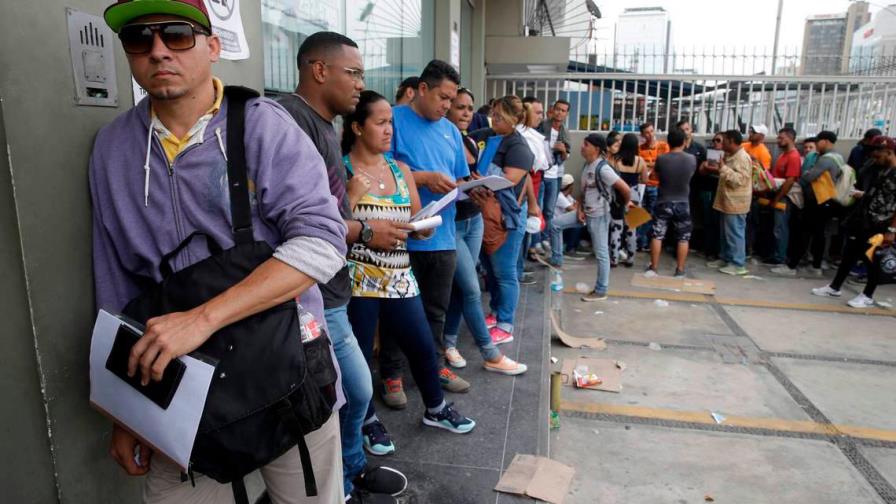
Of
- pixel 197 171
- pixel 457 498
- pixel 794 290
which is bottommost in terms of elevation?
pixel 794 290

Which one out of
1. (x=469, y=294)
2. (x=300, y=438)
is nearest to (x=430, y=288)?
(x=469, y=294)

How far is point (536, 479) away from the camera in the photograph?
285 cm

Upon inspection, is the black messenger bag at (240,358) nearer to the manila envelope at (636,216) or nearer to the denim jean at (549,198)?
the denim jean at (549,198)

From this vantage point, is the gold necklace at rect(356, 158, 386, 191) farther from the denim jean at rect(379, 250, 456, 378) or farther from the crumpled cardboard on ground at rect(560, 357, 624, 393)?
the crumpled cardboard on ground at rect(560, 357, 624, 393)

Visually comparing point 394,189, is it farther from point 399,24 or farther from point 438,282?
point 399,24

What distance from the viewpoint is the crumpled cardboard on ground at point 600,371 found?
4.61 m

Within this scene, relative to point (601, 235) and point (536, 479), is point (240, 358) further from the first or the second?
point (601, 235)

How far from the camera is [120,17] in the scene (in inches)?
53.6

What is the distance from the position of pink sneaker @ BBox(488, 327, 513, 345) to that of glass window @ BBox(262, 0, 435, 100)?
2135mm

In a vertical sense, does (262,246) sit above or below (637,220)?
above

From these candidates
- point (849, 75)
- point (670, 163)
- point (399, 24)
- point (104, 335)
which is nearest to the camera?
point (104, 335)

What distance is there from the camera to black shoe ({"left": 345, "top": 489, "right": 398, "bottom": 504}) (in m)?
2.56

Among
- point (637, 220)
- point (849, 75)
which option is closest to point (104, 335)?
point (637, 220)

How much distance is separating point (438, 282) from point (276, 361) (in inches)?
78.0
